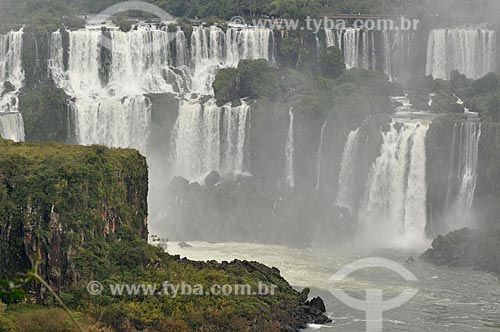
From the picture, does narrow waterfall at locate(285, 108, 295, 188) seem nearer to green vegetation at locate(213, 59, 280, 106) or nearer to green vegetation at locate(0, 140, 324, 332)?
green vegetation at locate(213, 59, 280, 106)

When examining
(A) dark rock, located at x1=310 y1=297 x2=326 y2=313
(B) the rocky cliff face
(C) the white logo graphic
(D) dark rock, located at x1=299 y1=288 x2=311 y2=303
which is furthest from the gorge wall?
(B) the rocky cliff face

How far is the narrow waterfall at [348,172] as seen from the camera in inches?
2270

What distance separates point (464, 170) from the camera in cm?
5400

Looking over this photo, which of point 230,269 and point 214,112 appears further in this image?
point 214,112

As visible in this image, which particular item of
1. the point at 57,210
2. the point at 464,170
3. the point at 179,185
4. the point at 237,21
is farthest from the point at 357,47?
the point at 57,210

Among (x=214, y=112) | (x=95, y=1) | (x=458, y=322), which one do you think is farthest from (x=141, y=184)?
(x=95, y=1)

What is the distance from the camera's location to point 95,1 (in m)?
77.7

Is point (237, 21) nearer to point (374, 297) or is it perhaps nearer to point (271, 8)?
point (271, 8)

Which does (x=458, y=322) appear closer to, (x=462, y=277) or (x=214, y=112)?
(x=462, y=277)

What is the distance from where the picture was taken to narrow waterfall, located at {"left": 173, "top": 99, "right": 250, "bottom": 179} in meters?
60.4

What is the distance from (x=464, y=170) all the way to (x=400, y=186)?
3.10 metres

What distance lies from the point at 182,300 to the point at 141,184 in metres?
6.05

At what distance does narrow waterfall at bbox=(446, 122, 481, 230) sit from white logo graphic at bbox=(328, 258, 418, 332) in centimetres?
569

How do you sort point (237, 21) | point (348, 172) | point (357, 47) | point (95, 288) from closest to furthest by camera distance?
point (95, 288), point (348, 172), point (357, 47), point (237, 21)
